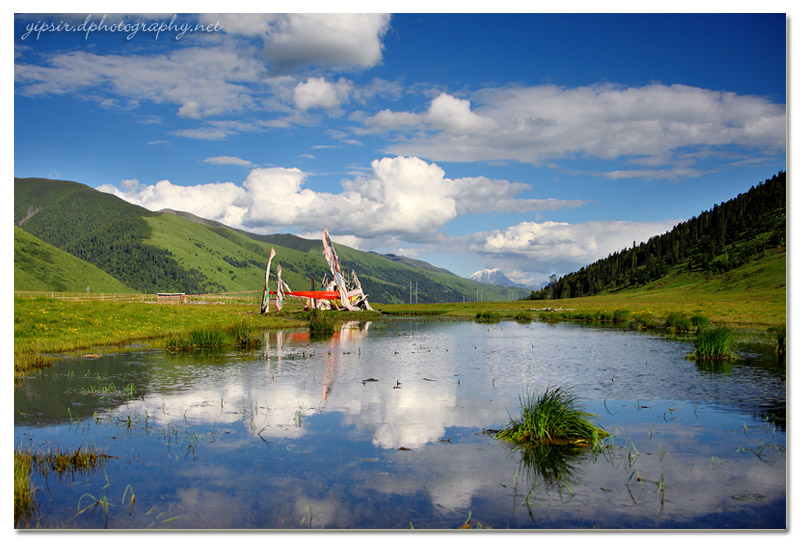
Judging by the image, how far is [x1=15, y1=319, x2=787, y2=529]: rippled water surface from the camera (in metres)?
10.9

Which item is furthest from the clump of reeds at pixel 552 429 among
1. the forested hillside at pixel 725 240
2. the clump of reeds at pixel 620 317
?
the forested hillside at pixel 725 240

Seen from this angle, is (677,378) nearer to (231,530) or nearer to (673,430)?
(673,430)

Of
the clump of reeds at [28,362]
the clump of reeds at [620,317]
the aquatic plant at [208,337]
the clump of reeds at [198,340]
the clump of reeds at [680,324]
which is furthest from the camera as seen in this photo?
the clump of reeds at [620,317]

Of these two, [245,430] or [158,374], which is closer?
[245,430]

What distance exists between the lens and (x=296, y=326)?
2470 inches

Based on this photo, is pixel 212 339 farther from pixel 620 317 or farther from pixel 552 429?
pixel 620 317

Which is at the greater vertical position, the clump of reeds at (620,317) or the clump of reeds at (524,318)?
the clump of reeds at (620,317)

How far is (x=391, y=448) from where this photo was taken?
15297mm

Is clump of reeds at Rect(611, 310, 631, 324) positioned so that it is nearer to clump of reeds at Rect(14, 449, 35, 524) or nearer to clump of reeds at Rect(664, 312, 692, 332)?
clump of reeds at Rect(664, 312, 692, 332)

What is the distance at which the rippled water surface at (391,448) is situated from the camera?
10.9 meters

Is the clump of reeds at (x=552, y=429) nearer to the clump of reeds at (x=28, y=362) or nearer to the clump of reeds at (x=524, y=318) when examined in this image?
the clump of reeds at (x=28, y=362)

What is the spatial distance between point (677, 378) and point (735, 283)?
117446 millimetres

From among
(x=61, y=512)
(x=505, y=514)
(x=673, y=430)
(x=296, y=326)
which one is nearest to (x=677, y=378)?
(x=673, y=430)

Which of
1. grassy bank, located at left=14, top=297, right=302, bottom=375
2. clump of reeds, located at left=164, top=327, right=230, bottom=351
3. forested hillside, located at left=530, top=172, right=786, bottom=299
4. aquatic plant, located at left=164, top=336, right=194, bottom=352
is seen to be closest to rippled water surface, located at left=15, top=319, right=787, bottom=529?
grassy bank, located at left=14, top=297, right=302, bottom=375
